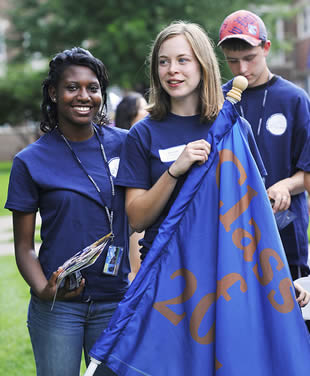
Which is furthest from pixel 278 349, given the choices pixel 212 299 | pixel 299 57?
pixel 299 57

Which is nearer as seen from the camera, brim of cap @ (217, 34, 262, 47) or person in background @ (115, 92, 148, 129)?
brim of cap @ (217, 34, 262, 47)

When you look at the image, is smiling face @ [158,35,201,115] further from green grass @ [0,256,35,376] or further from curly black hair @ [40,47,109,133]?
green grass @ [0,256,35,376]

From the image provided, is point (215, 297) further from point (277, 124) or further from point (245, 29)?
point (245, 29)

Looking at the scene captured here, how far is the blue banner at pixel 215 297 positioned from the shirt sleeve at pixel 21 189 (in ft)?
2.07

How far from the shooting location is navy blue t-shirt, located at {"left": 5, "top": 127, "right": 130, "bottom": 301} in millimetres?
2625

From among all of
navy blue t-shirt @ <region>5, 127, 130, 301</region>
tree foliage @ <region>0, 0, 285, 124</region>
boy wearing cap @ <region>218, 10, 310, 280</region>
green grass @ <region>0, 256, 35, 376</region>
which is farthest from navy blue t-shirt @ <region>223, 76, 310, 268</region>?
tree foliage @ <region>0, 0, 285, 124</region>

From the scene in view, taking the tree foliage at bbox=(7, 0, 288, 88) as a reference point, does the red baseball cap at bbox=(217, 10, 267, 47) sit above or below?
below

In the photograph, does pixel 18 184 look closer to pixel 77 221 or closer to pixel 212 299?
pixel 77 221

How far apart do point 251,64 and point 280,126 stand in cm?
39

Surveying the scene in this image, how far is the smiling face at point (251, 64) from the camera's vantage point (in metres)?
3.29

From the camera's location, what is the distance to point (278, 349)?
2264mm

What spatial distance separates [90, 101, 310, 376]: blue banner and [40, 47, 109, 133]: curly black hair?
794 millimetres

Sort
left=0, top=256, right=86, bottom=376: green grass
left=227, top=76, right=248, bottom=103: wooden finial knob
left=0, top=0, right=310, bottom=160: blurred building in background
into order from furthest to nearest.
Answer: left=0, top=0, right=310, bottom=160: blurred building in background → left=0, top=256, right=86, bottom=376: green grass → left=227, top=76, right=248, bottom=103: wooden finial knob

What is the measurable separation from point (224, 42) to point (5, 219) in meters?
10.4
